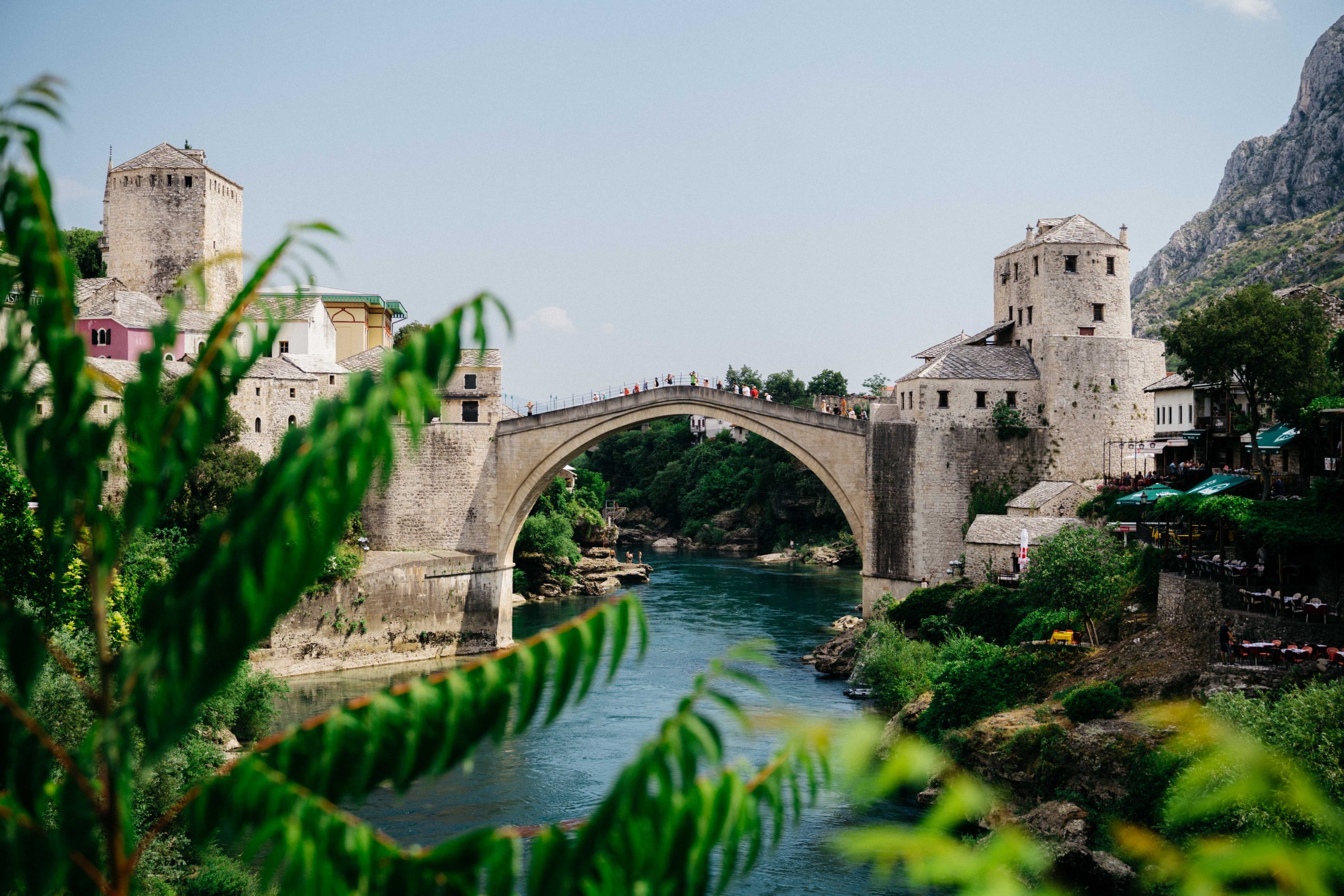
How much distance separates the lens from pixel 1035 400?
30625mm

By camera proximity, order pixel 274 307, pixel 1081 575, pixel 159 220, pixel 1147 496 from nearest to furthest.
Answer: pixel 274 307, pixel 1081 575, pixel 1147 496, pixel 159 220

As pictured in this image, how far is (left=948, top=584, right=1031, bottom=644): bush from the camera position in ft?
79.4

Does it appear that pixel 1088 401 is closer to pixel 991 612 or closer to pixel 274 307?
pixel 991 612

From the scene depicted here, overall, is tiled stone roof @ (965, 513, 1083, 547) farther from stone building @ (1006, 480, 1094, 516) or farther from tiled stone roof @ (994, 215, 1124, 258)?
tiled stone roof @ (994, 215, 1124, 258)

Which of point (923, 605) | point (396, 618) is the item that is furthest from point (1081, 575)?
point (396, 618)

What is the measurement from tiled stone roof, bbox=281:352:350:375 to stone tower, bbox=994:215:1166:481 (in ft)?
62.8

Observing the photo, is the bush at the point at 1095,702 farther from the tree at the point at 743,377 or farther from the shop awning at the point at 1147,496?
the tree at the point at 743,377

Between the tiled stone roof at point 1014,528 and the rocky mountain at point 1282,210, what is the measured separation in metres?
37.1

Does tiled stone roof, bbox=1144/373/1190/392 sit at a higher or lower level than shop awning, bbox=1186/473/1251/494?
higher

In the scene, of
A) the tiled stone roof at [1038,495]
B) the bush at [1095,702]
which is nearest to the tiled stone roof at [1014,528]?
the tiled stone roof at [1038,495]

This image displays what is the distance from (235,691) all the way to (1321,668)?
1660cm

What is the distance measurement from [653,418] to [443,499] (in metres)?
6.17

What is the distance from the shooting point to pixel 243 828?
277cm

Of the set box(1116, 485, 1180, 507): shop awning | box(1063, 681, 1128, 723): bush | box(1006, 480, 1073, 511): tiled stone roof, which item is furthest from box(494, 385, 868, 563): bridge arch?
box(1063, 681, 1128, 723): bush
